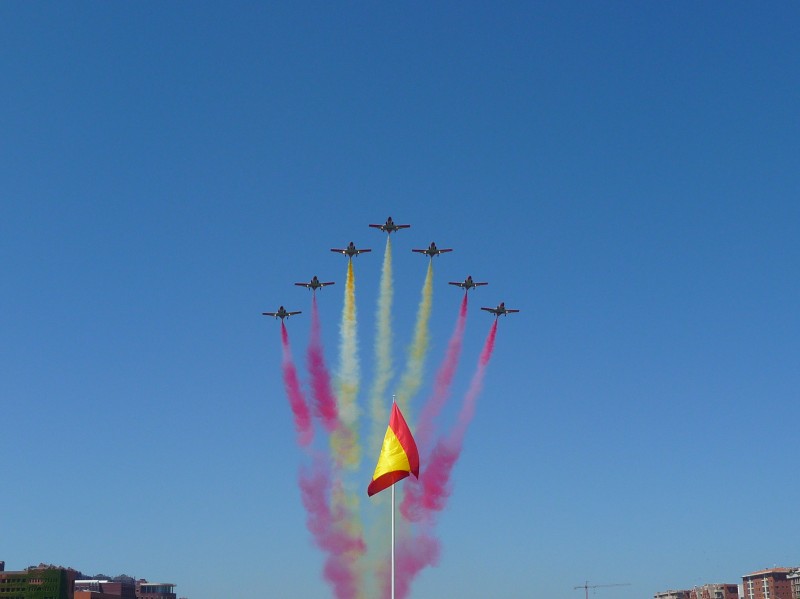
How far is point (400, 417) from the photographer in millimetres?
110750

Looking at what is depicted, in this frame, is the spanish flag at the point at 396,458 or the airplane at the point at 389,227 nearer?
the spanish flag at the point at 396,458

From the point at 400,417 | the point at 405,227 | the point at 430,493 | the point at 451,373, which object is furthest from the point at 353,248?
the point at 400,417

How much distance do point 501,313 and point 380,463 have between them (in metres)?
76.3

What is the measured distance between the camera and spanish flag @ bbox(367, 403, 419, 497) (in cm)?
10943

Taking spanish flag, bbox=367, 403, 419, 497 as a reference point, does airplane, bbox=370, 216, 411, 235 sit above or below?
above

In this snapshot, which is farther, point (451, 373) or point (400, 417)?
point (451, 373)

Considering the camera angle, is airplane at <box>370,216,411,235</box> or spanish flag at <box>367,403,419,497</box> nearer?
→ spanish flag at <box>367,403,419,497</box>

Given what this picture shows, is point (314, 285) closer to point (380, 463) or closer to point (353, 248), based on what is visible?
point (353, 248)

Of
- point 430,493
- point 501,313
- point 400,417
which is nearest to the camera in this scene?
point 400,417

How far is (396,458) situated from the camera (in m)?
110

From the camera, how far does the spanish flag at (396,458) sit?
359 feet

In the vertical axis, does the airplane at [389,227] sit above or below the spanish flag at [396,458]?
above

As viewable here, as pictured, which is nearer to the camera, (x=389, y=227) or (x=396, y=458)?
(x=396, y=458)

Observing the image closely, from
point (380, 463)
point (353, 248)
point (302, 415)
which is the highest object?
point (353, 248)
